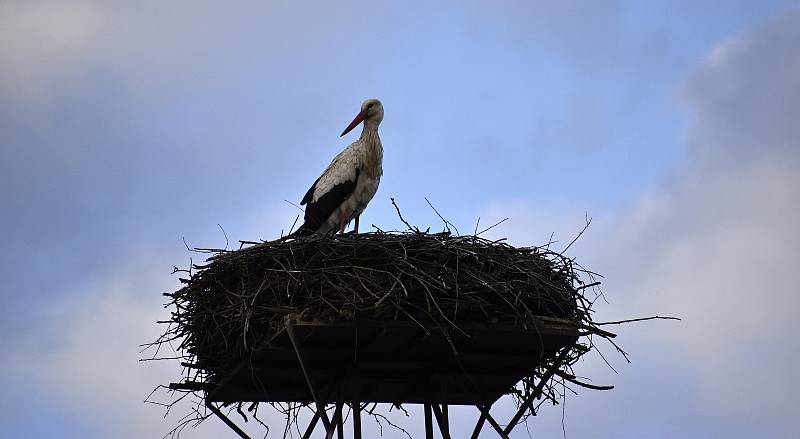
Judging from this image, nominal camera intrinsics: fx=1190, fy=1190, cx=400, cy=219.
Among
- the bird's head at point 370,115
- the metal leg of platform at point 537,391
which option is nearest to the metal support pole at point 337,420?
the metal leg of platform at point 537,391

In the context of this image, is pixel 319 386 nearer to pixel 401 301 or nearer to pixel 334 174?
pixel 401 301

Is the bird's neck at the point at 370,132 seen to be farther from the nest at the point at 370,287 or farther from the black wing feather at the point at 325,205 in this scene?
the nest at the point at 370,287

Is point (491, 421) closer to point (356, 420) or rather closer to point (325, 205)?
point (356, 420)

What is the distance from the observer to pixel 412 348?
7984 millimetres

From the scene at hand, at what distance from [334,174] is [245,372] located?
2.86 metres

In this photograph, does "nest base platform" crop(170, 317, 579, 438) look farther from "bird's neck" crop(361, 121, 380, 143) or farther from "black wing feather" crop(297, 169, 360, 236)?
"bird's neck" crop(361, 121, 380, 143)

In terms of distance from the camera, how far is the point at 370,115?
36.7 feet

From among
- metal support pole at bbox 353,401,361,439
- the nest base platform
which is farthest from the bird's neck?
metal support pole at bbox 353,401,361,439

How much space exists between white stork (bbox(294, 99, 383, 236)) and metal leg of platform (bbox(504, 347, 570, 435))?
2797 mm

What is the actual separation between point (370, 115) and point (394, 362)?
3.55m

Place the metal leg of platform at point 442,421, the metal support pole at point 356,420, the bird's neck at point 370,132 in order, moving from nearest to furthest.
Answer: the metal support pole at point 356,420 < the metal leg of platform at point 442,421 < the bird's neck at point 370,132

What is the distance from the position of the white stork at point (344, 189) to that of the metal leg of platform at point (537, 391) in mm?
2797

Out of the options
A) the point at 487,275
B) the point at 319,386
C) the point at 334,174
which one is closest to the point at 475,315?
the point at 487,275

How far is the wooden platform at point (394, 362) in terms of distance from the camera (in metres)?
7.61
